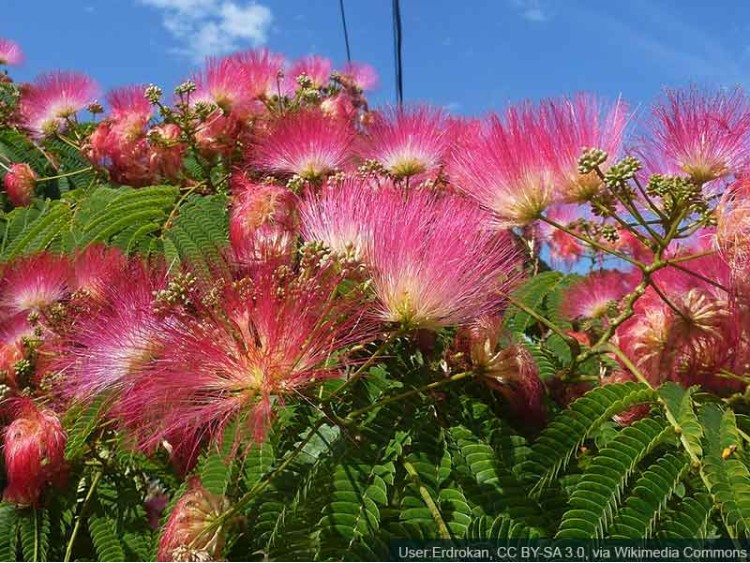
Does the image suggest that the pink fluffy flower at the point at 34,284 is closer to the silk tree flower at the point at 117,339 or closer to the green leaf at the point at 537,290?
the silk tree flower at the point at 117,339

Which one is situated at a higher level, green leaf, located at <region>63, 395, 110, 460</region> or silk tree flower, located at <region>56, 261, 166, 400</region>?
silk tree flower, located at <region>56, 261, 166, 400</region>

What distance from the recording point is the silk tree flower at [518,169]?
1563 millimetres

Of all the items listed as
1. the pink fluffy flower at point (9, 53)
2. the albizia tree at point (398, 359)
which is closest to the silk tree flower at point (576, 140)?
the albizia tree at point (398, 359)

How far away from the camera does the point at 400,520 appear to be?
1.25 meters

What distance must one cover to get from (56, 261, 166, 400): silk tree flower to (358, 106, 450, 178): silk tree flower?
0.74m

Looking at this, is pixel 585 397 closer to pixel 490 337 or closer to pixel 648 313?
pixel 490 337

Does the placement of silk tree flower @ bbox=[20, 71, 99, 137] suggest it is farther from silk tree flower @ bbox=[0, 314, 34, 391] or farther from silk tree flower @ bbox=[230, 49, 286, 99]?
silk tree flower @ bbox=[0, 314, 34, 391]

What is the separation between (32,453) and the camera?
1774 mm

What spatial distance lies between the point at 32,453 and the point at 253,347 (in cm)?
92

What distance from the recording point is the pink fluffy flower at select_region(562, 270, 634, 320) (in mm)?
2016

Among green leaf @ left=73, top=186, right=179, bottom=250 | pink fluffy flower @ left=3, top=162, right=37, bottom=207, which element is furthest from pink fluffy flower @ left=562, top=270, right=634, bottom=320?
pink fluffy flower @ left=3, top=162, right=37, bottom=207

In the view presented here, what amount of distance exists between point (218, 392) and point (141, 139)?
1807 millimetres

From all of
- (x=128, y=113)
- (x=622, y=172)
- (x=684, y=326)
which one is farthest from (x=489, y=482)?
(x=128, y=113)

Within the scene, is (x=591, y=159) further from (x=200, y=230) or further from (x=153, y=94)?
(x=153, y=94)
